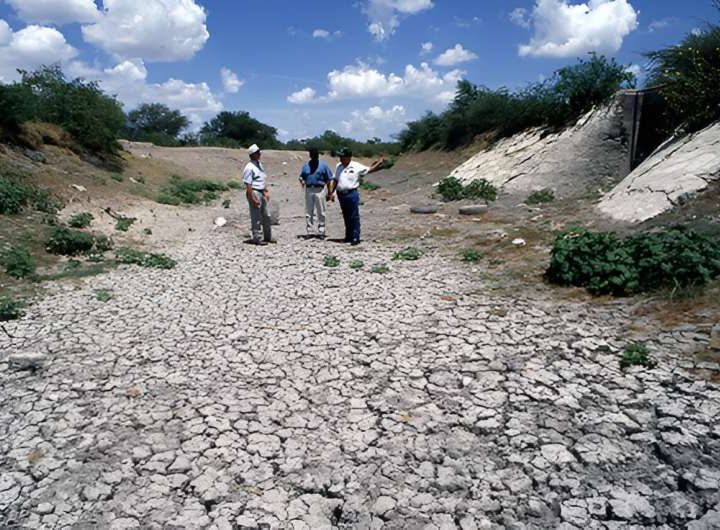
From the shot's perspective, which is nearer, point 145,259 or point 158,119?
point 145,259

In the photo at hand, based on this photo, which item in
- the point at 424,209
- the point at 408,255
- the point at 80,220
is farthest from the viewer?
the point at 424,209

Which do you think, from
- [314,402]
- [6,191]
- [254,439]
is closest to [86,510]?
[254,439]

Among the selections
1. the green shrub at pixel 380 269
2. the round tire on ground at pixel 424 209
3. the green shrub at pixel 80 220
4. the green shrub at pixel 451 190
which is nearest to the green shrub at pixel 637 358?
the green shrub at pixel 380 269

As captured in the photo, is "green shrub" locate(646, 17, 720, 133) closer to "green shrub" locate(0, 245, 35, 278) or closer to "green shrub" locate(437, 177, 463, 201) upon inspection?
"green shrub" locate(437, 177, 463, 201)

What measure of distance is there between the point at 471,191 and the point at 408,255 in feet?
18.0

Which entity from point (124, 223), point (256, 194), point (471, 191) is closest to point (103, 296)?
point (256, 194)

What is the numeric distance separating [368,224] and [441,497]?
8.54 metres

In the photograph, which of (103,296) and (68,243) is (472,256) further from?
(68,243)

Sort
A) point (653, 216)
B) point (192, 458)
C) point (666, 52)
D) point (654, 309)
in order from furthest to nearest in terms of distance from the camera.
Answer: point (666, 52) → point (653, 216) → point (654, 309) → point (192, 458)

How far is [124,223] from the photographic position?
10555 mm

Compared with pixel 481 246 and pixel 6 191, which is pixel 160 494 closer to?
pixel 481 246

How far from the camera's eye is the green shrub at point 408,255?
7852 mm

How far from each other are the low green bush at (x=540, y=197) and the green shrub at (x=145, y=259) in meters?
7.45

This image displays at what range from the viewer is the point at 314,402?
12.8 ft
